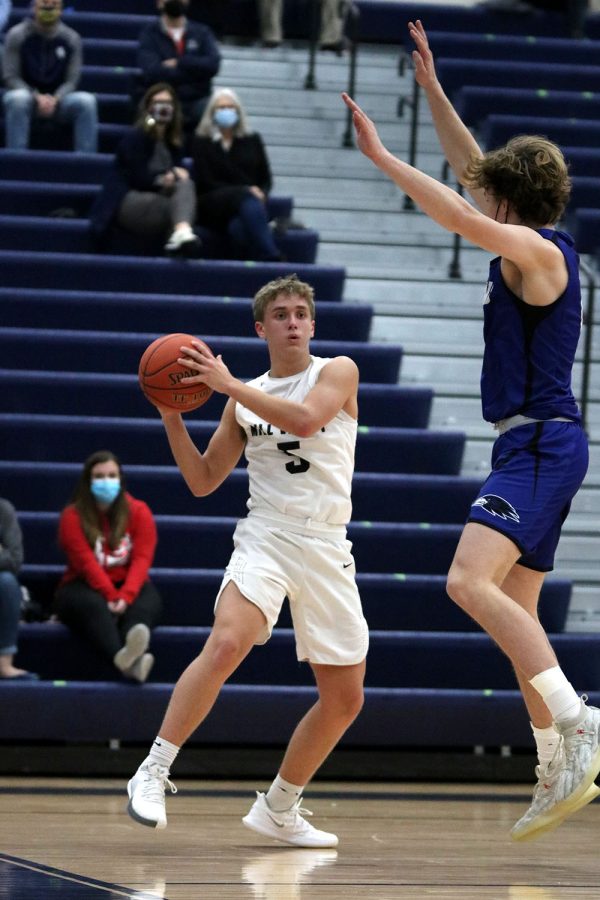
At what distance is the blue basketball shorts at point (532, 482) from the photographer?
14.3 feet

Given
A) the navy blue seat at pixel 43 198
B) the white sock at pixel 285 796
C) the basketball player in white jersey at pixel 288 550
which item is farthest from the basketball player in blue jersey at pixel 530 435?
the navy blue seat at pixel 43 198

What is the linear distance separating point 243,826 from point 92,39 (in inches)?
268

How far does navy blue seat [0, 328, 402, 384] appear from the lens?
8469 mm

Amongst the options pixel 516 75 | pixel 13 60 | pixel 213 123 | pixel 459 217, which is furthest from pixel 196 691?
pixel 516 75

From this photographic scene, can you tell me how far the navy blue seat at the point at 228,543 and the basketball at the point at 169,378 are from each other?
298cm

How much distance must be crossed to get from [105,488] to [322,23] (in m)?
5.35

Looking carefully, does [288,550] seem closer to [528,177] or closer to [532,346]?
[532,346]

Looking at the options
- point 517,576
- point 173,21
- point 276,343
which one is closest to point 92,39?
point 173,21

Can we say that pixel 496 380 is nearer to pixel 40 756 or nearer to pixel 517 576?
pixel 517 576

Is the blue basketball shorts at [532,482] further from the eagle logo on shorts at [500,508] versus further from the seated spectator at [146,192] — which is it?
the seated spectator at [146,192]

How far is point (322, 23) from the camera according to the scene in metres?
11.6

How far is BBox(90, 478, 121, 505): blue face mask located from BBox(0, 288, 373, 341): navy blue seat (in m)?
1.54

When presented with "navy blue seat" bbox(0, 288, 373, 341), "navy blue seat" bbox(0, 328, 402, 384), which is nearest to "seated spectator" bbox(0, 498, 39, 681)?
"navy blue seat" bbox(0, 328, 402, 384)

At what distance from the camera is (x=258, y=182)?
923 cm
